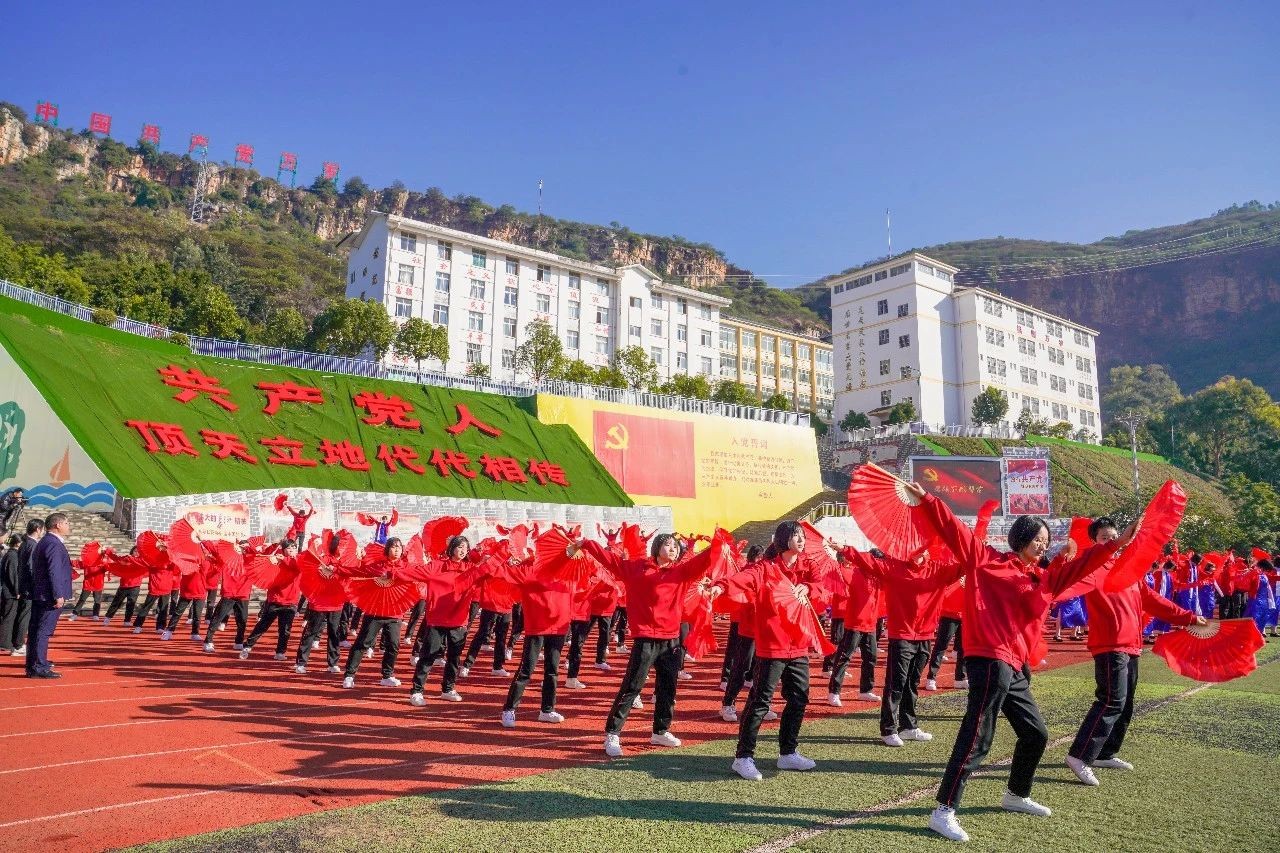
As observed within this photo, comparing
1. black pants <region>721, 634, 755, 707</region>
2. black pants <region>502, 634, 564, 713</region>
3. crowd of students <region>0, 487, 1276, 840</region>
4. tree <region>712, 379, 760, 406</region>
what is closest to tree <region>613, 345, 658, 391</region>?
tree <region>712, 379, 760, 406</region>

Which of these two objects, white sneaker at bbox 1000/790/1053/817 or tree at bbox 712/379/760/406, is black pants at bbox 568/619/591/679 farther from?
tree at bbox 712/379/760/406

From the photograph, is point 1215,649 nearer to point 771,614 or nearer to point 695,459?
point 771,614

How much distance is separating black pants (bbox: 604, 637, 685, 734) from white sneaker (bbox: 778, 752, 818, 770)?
1.27m

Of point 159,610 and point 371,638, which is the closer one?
point 371,638

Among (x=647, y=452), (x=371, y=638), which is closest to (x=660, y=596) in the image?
(x=371, y=638)

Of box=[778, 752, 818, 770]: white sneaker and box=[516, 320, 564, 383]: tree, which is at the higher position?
box=[516, 320, 564, 383]: tree

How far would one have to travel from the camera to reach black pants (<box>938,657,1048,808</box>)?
4.80m

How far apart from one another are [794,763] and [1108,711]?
91.6 inches

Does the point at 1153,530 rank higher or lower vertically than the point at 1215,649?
higher

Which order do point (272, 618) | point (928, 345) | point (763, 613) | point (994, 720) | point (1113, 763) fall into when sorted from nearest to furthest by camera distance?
1. point (994, 720)
2. point (1113, 763)
3. point (763, 613)
4. point (272, 618)
5. point (928, 345)

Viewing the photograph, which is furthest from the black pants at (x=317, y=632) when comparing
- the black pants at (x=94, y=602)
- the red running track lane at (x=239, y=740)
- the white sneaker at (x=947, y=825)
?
the white sneaker at (x=947, y=825)

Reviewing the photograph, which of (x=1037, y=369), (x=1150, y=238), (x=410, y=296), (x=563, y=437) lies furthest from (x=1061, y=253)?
(x=563, y=437)

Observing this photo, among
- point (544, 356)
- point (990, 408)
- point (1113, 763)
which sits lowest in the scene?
point (1113, 763)

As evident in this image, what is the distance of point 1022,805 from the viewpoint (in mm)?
4961
